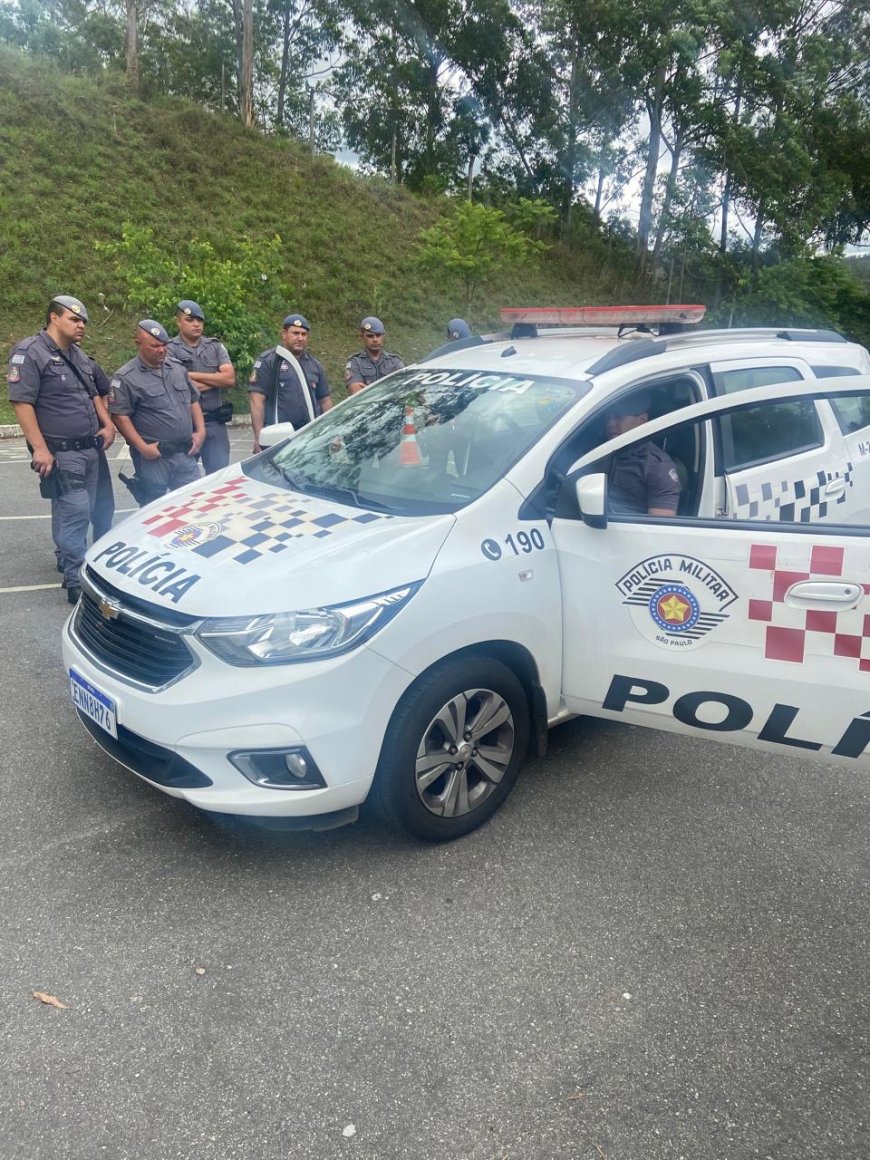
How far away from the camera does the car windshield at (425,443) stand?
2994 mm

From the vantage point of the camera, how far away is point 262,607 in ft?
7.98

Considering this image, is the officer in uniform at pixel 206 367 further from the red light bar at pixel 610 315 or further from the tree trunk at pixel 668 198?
the tree trunk at pixel 668 198

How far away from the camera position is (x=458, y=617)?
8.46 ft

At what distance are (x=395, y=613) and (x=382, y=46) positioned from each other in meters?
39.5

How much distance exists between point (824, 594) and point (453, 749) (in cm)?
124

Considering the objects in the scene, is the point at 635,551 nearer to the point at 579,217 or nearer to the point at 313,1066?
Answer: the point at 313,1066

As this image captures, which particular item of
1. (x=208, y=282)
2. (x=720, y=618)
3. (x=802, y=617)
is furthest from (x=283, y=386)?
(x=208, y=282)

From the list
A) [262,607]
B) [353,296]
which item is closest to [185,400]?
[262,607]

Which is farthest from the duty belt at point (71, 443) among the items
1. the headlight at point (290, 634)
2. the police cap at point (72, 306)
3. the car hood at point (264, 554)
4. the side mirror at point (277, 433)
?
the headlight at point (290, 634)

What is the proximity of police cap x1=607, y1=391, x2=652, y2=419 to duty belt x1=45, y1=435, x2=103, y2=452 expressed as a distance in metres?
3.57

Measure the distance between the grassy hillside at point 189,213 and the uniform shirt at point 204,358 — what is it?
38.5 feet

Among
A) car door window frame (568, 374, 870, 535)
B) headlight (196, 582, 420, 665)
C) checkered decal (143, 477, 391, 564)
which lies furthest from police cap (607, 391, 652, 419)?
headlight (196, 582, 420, 665)

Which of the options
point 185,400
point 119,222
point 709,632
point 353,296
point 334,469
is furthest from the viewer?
point 353,296

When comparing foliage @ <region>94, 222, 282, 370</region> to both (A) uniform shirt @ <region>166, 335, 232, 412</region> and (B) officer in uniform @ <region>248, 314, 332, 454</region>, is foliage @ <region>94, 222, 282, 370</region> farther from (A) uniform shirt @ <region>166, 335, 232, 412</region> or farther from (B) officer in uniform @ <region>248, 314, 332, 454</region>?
(B) officer in uniform @ <region>248, 314, 332, 454</region>
